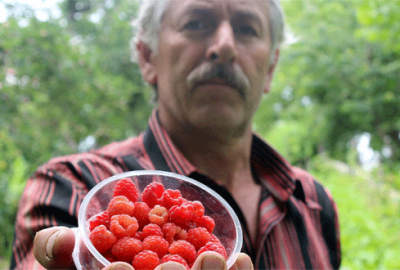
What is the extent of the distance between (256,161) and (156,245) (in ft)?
3.62

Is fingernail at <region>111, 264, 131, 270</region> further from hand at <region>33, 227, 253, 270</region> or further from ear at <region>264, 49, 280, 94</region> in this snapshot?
ear at <region>264, 49, 280, 94</region>

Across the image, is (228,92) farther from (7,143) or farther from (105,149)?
(7,143)

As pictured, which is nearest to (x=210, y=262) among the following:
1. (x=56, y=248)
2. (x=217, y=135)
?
(x=56, y=248)

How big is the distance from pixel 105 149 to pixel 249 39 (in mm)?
780

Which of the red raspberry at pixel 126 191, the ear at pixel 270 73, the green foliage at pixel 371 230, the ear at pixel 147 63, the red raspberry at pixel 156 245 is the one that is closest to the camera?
the red raspberry at pixel 156 245

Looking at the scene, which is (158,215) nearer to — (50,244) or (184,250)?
(184,250)

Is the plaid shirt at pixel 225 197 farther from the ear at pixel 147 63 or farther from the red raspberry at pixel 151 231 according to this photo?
the red raspberry at pixel 151 231

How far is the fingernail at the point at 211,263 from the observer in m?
0.62

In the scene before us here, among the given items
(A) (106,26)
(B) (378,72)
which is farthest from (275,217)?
(A) (106,26)

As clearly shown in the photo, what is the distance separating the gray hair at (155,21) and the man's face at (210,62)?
48mm

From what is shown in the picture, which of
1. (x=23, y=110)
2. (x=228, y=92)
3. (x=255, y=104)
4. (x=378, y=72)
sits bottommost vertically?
(x=378, y=72)

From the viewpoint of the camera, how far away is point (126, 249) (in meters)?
0.68

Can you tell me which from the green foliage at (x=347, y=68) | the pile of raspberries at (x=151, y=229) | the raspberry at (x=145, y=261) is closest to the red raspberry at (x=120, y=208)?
the pile of raspberries at (x=151, y=229)

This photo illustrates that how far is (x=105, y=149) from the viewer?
1423mm
